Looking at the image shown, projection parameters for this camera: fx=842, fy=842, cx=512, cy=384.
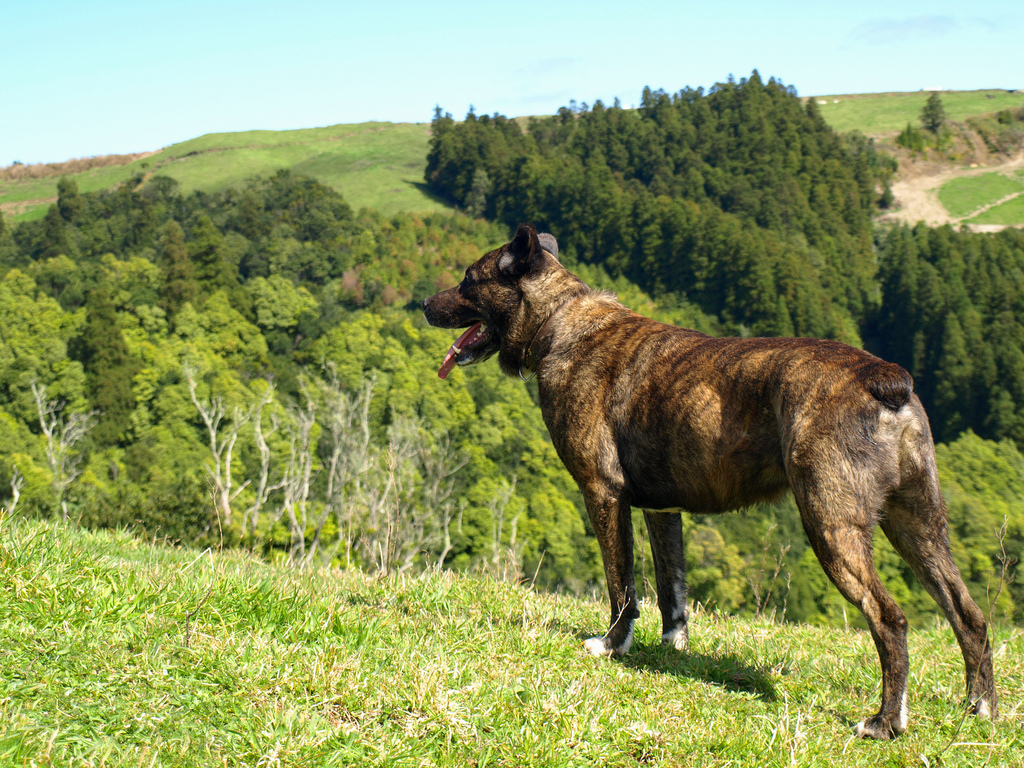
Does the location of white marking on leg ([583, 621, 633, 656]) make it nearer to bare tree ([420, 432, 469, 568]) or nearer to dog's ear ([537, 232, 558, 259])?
dog's ear ([537, 232, 558, 259])

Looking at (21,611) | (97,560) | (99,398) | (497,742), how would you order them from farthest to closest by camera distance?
(99,398) → (97,560) → (21,611) → (497,742)

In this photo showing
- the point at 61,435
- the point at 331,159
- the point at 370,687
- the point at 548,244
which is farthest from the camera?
the point at 331,159

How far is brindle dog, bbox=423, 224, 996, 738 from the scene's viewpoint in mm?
3850

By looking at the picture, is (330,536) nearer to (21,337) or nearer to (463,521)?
(463,521)

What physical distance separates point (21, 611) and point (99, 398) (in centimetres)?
7414

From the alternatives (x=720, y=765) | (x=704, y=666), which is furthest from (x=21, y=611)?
(x=704, y=666)

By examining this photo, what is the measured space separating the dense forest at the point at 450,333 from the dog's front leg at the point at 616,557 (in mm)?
1495

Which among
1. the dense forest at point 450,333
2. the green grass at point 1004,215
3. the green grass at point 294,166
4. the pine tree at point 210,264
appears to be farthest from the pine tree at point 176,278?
the green grass at point 1004,215

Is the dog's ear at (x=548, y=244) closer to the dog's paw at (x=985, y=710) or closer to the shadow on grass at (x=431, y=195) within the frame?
the dog's paw at (x=985, y=710)

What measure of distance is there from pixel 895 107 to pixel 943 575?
7620 inches

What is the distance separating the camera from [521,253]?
18.8ft

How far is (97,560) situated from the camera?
4.57 metres

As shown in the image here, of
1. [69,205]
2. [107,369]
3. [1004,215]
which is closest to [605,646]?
[107,369]

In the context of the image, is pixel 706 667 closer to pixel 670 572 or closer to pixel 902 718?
pixel 670 572
